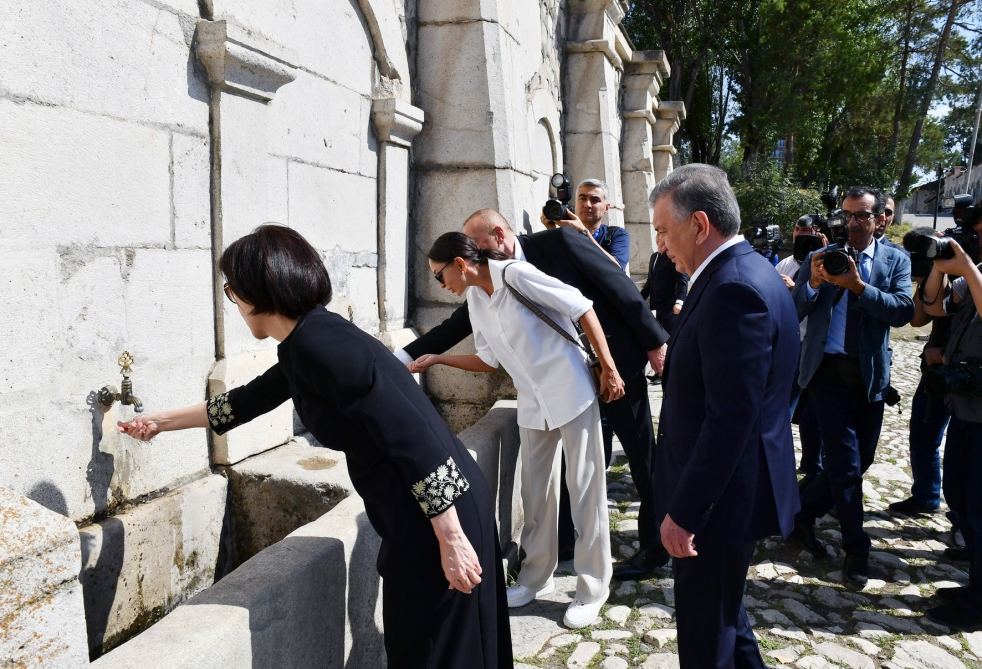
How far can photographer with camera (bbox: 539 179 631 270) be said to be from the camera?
157 inches

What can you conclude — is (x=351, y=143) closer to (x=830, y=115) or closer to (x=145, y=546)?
(x=145, y=546)

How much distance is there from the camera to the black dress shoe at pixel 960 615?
122 inches

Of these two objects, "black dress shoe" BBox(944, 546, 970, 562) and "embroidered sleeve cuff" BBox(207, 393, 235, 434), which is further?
"black dress shoe" BBox(944, 546, 970, 562)

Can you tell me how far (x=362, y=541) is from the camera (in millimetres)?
2242

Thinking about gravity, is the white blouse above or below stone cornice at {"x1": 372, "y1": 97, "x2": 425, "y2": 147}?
below

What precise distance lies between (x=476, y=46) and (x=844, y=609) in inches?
134

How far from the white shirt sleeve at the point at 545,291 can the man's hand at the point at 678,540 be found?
1134 millimetres

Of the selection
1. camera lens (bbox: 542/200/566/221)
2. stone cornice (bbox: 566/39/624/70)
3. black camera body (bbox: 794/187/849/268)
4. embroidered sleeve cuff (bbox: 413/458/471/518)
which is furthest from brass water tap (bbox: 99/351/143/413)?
stone cornice (bbox: 566/39/624/70)

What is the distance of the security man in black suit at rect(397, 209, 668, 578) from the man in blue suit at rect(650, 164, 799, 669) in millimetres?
1198

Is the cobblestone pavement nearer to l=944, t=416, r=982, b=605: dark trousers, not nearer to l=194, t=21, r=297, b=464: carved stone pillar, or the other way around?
l=944, t=416, r=982, b=605: dark trousers

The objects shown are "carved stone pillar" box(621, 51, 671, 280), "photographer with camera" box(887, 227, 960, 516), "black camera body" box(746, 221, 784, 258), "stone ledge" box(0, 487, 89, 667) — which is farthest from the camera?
"carved stone pillar" box(621, 51, 671, 280)

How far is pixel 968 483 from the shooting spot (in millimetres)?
3281

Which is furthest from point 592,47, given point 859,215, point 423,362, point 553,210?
point 423,362

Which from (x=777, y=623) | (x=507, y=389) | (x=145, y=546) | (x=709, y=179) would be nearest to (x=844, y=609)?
(x=777, y=623)
